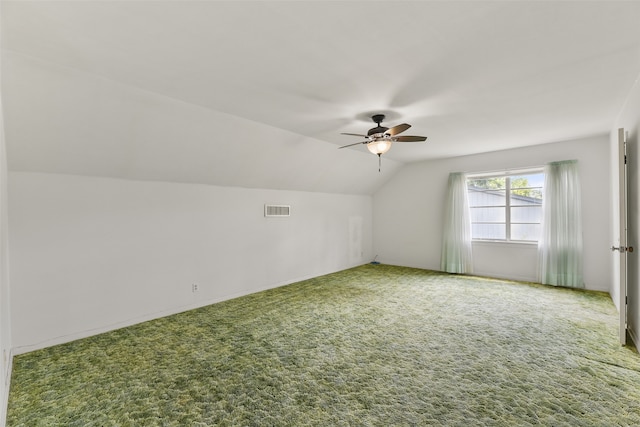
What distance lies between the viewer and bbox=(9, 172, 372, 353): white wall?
2.99 m

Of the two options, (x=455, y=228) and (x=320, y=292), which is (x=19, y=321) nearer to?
(x=320, y=292)

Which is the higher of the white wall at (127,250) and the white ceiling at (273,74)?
the white ceiling at (273,74)

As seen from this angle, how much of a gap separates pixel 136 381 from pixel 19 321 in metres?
1.57

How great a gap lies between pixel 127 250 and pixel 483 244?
633 cm

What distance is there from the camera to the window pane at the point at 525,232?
5633 mm

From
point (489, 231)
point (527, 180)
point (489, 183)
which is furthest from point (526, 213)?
point (489, 183)

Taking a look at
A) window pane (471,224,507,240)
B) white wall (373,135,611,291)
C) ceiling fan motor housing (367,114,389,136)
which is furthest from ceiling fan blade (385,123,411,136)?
window pane (471,224,507,240)

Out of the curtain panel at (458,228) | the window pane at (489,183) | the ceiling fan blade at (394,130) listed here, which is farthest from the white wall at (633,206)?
the curtain panel at (458,228)

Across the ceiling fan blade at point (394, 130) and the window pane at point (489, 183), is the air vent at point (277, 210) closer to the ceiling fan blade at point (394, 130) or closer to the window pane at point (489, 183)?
the ceiling fan blade at point (394, 130)

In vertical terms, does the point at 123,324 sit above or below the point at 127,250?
below

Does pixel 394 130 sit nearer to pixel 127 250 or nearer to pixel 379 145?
pixel 379 145

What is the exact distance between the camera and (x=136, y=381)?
2.41m

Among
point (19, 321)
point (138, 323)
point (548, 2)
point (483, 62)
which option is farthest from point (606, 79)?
point (19, 321)

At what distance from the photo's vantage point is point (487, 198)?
6.23 metres
